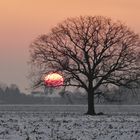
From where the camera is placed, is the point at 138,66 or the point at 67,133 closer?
the point at 67,133

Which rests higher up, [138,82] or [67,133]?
[138,82]

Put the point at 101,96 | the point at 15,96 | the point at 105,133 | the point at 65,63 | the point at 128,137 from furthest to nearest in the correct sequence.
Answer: the point at 15,96
the point at 101,96
the point at 65,63
the point at 105,133
the point at 128,137

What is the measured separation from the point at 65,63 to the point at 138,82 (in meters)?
6.97

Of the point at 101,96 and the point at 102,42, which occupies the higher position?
Answer: the point at 102,42

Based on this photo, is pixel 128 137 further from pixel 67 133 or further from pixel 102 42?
pixel 102 42

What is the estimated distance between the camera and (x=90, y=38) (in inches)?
2324

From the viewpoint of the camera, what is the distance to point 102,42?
5881 centimetres

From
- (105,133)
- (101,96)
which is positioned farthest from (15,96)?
(105,133)

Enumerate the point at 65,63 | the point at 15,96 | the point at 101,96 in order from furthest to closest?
1. the point at 15,96
2. the point at 101,96
3. the point at 65,63

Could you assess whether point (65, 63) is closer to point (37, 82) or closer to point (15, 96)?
point (37, 82)

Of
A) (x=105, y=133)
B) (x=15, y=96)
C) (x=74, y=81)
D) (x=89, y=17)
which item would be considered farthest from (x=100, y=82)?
(x=15, y=96)

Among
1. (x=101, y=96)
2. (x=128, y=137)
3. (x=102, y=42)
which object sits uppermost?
(x=102, y=42)

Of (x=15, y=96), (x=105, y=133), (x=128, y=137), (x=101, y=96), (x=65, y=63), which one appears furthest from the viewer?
(x=15, y=96)

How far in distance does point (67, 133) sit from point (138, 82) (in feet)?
99.9
